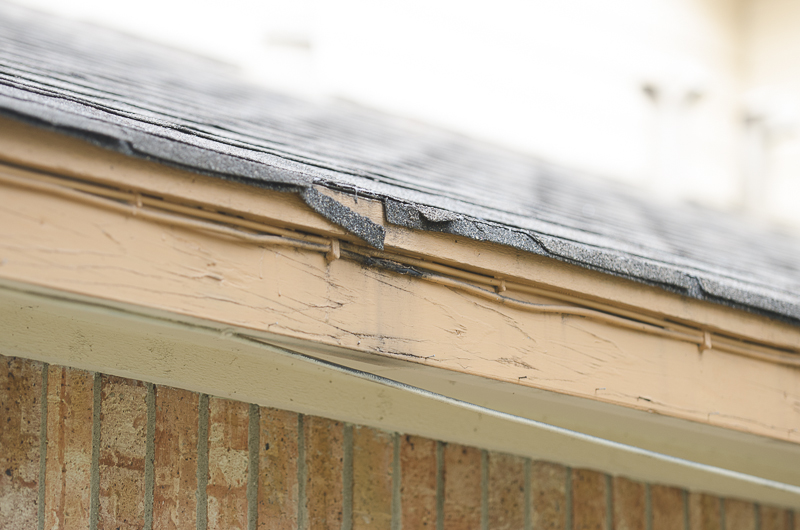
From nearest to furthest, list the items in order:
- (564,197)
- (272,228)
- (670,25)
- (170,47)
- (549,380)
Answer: (272,228) → (549,380) → (564,197) → (170,47) → (670,25)

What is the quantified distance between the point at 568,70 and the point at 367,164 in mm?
4312

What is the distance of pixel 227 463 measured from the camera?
1.72 meters

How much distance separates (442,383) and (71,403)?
833 millimetres

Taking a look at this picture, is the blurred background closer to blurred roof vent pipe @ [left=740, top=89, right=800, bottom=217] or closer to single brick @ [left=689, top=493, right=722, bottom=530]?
blurred roof vent pipe @ [left=740, top=89, right=800, bottom=217]

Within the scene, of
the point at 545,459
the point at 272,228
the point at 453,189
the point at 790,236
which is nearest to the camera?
the point at 272,228

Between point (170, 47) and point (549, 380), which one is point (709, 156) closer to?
point (170, 47)

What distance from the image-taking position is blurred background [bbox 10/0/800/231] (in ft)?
17.8

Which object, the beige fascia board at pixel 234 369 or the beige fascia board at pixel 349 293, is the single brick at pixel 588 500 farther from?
the beige fascia board at pixel 349 293

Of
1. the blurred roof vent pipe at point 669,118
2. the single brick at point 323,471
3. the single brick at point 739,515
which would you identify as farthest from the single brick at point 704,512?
the blurred roof vent pipe at point 669,118

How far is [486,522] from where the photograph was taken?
2018mm

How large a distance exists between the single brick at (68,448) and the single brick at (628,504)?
5.04ft

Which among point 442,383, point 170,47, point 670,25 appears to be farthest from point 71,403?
point 670,25

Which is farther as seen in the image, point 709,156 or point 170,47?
point 709,156

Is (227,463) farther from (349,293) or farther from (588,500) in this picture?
(588,500)
